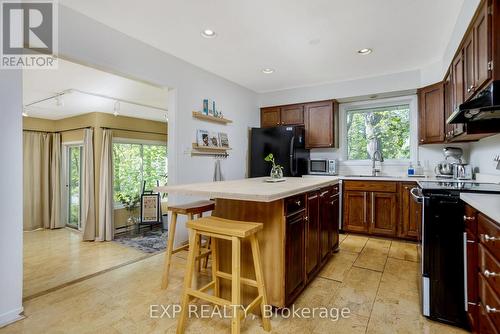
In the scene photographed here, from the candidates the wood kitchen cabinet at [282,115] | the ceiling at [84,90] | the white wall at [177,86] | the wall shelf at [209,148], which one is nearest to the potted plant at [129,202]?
the ceiling at [84,90]

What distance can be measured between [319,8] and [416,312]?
2.63m

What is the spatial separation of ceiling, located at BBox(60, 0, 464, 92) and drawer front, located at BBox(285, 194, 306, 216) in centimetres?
169

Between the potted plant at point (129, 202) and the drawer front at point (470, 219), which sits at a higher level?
the drawer front at point (470, 219)

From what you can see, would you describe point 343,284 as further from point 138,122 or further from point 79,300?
point 138,122

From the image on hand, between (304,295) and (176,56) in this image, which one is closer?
(304,295)

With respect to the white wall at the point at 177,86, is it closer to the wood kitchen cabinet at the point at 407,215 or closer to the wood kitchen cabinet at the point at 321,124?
the wood kitchen cabinet at the point at 321,124

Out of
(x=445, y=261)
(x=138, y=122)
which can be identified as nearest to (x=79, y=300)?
(x=445, y=261)

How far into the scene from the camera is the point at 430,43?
2.96 meters

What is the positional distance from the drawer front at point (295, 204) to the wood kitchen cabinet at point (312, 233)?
0.13 meters

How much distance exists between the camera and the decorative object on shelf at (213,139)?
3.74 m

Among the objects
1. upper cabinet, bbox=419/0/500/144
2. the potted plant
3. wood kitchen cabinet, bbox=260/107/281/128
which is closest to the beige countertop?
upper cabinet, bbox=419/0/500/144

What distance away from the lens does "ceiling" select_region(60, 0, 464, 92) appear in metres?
2.25

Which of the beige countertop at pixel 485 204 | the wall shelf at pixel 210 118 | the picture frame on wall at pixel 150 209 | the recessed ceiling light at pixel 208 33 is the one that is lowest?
the picture frame on wall at pixel 150 209

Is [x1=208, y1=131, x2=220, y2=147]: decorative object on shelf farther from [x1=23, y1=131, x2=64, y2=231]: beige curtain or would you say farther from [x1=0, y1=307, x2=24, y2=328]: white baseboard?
[x1=23, y1=131, x2=64, y2=231]: beige curtain
